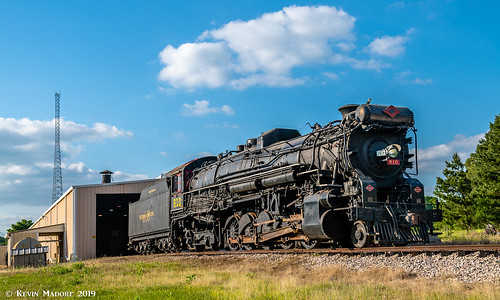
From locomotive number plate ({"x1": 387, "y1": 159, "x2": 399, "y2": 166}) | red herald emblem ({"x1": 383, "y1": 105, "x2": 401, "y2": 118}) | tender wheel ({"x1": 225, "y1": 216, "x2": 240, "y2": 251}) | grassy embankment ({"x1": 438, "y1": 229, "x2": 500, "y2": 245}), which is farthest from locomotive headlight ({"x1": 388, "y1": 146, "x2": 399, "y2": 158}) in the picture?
tender wheel ({"x1": 225, "y1": 216, "x2": 240, "y2": 251})

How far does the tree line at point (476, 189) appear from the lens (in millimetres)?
34312

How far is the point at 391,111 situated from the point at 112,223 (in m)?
30.2

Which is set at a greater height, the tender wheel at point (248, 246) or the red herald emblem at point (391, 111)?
the red herald emblem at point (391, 111)

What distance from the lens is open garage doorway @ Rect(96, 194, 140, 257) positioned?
126 ft

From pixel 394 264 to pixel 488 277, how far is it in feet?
8.56

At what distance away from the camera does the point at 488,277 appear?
8.88 m

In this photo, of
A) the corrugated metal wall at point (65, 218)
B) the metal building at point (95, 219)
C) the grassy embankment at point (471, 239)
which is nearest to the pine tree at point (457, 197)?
the grassy embankment at point (471, 239)

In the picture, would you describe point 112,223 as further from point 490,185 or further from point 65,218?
point 490,185

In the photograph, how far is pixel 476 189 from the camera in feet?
119

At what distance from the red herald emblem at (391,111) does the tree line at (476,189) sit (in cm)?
2221

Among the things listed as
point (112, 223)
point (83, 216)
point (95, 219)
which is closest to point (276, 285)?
point (95, 219)

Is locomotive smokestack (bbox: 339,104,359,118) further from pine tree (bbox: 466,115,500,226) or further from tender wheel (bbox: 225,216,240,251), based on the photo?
pine tree (bbox: 466,115,500,226)

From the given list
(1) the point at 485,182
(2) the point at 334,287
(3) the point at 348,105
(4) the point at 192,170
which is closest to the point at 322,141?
(3) the point at 348,105

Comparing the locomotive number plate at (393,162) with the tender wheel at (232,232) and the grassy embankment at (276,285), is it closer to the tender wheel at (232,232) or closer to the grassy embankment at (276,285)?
the grassy embankment at (276,285)
